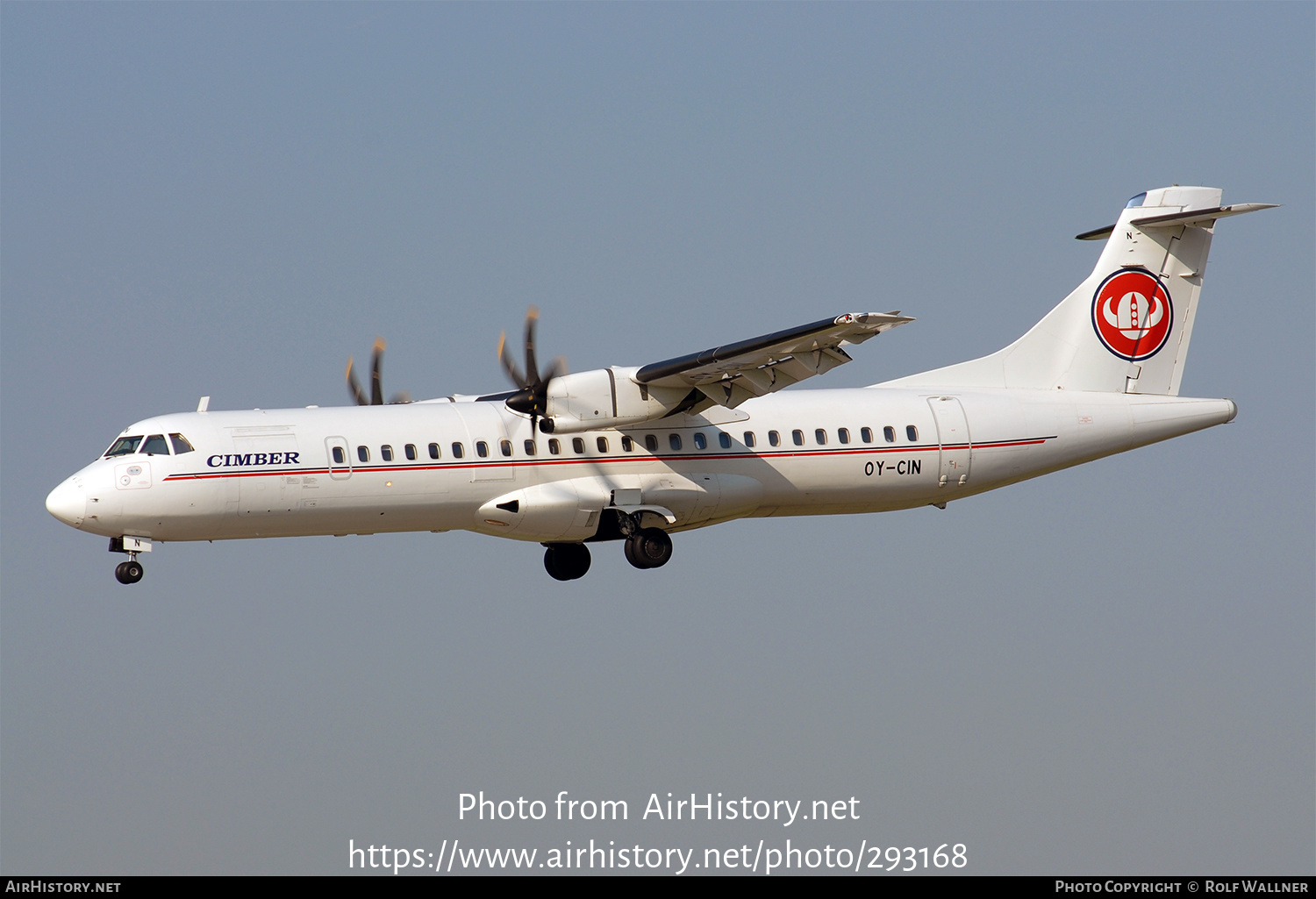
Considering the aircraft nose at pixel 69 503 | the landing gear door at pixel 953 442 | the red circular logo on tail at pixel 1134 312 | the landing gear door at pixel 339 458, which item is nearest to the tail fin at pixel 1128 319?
the red circular logo on tail at pixel 1134 312

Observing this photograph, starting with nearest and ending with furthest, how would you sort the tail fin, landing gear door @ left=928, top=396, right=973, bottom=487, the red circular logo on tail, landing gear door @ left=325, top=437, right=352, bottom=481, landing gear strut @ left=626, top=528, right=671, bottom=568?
landing gear door @ left=325, top=437, right=352, bottom=481 < landing gear strut @ left=626, top=528, right=671, bottom=568 < landing gear door @ left=928, top=396, right=973, bottom=487 < the tail fin < the red circular logo on tail

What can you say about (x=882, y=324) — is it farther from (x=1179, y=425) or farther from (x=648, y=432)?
(x=1179, y=425)

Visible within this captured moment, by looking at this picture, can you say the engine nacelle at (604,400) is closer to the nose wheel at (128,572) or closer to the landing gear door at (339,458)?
the landing gear door at (339,458)

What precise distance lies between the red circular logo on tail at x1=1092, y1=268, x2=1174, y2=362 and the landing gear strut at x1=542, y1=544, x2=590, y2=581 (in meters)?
10.2

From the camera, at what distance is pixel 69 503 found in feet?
81.0

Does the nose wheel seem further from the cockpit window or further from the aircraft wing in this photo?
the aircraft wing

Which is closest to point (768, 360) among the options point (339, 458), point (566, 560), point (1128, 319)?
point (566, 560)

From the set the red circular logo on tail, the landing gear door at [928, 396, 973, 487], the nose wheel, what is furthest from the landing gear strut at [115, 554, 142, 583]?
the red circular logo on tail

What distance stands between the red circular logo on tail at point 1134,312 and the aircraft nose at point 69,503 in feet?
57.8

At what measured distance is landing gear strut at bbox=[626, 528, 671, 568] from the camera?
27.2 metres

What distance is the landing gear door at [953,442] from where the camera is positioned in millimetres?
28625

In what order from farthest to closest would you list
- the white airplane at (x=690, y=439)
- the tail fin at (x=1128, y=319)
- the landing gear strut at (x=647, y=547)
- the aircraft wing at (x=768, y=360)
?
the tail fin at (x=1128, y=319), the landing gear strut at (x=647, y=547), the white airplane at (x=690, y=439), the aircraft wing at (x=768, y=360)

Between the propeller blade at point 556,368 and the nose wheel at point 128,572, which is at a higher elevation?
the propeller blade at point 556,368

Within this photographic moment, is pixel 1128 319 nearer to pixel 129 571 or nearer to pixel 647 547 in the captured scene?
pixel 647 547
